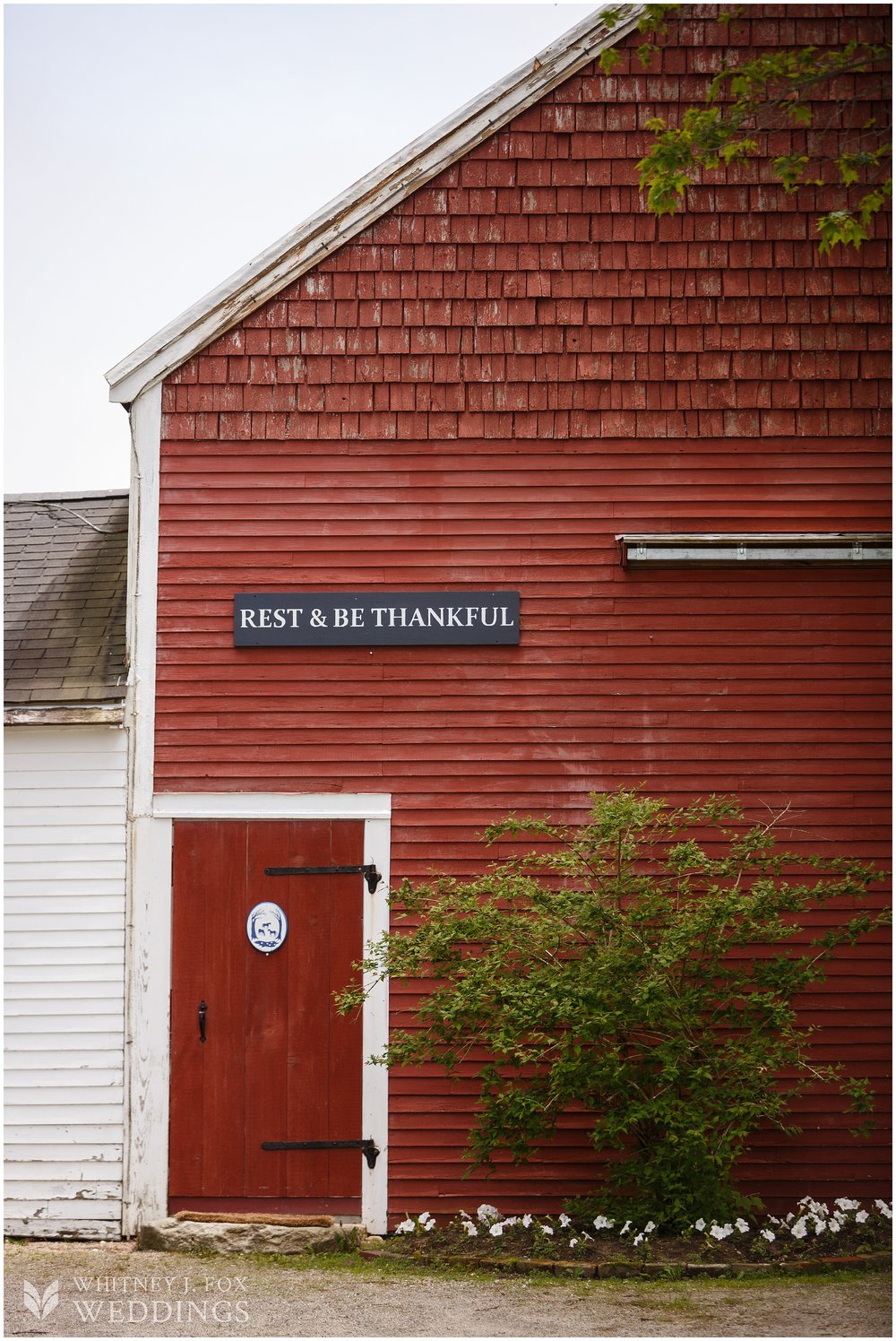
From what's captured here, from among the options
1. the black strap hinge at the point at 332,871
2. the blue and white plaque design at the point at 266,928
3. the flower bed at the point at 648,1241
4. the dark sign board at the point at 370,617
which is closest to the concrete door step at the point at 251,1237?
the flower bed at the point at 648,1241

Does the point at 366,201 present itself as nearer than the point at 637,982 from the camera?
No

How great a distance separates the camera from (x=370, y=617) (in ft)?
28.5

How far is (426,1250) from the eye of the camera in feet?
25.2

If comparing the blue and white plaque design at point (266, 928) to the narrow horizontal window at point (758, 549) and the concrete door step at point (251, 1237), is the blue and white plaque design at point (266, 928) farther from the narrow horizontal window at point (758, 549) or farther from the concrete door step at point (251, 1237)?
the narrow horizontal window at point (758, 549)

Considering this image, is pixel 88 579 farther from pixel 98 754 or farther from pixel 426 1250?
pixel 426 1250

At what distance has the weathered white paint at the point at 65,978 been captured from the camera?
8.27 metres

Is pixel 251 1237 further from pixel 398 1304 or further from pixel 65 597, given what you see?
pixel 65 597

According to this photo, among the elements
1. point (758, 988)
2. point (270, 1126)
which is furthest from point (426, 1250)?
point (758, 988)

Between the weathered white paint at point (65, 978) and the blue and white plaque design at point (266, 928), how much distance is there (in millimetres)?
840

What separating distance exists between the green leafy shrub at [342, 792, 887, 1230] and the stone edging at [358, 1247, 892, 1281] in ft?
1.35

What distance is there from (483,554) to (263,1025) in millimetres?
3366

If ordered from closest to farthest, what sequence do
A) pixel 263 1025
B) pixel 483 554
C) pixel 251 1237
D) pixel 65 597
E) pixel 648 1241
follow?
1. pixel 648 1241
2. pixel 251 1237
3. pixel 263 1025
4. pixel 483 554
5. pixel 65 597

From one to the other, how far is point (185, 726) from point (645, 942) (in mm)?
3259

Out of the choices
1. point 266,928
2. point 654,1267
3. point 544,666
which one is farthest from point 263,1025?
point 544,666
